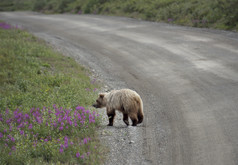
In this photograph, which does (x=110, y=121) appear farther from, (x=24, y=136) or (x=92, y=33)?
(x=92, y=33)

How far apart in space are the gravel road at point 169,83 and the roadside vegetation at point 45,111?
0.65 metres

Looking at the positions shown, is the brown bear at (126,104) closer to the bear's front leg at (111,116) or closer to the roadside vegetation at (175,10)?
the bear's front leg at (111,116)

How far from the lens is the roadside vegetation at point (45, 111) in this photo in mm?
6715

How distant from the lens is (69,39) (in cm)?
2091

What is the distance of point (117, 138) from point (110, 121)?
3.56ft

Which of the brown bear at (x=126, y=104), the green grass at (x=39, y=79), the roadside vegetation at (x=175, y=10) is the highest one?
the roadside vegetation at (x=175, y=10)

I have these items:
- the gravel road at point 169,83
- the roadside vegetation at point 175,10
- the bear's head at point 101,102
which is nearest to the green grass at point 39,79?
the bear's head at point 101,102

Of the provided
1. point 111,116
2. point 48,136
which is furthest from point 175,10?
point 48,136

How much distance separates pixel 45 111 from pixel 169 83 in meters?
4.86

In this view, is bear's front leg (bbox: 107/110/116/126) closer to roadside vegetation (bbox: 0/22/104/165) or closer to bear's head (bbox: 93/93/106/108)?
roadside vegetation (bbox: 0/22/104/165)

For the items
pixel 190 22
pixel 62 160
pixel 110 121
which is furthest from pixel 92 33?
pixel 62 160

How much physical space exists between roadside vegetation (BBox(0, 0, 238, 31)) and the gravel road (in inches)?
44.3

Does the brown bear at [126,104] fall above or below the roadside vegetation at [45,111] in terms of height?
above

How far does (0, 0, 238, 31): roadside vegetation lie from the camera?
1955 centimetres
